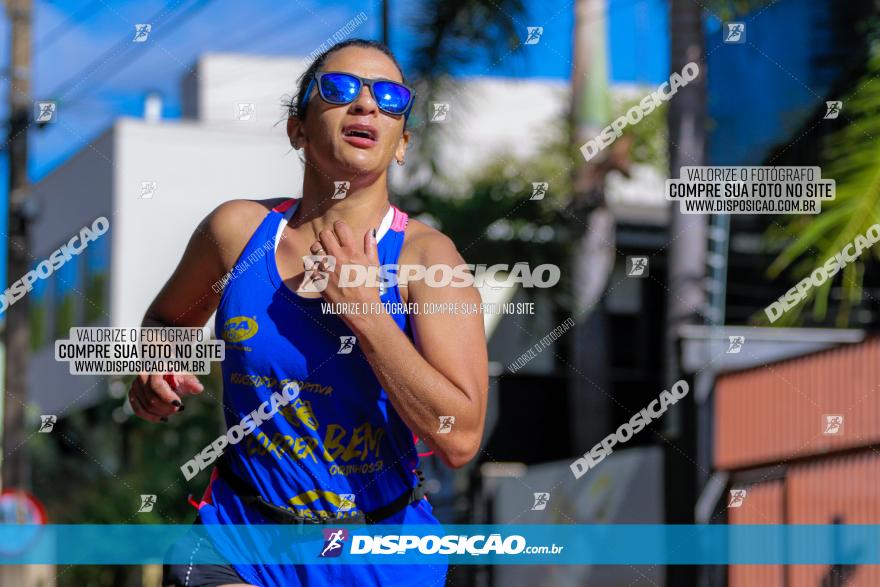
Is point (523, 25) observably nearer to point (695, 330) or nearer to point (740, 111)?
point (695, 330)

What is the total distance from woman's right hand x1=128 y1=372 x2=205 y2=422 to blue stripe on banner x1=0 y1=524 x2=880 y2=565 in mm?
290

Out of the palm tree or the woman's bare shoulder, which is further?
the palm tree

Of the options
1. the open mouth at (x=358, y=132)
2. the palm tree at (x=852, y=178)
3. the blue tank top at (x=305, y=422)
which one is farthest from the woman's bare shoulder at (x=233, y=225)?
the palm tree at (x=852, y=178)

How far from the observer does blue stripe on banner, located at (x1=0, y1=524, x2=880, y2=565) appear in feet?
9.15

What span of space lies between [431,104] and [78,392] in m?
8.27

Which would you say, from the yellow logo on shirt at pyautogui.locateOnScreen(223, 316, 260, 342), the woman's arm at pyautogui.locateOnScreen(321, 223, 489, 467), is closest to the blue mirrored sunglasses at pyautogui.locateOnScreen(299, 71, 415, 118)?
the woman's arm at pyautogui.locateOnScreen(321, 223, 489, 467)

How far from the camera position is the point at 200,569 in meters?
2.78

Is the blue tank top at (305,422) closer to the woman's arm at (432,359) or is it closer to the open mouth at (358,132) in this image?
the woman's arm at (432,359)

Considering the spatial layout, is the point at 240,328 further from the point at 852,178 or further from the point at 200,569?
the point at 852,178

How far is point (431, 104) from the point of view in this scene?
26.8 ft

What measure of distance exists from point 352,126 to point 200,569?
105 centimetres

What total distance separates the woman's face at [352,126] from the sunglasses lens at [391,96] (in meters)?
0.02

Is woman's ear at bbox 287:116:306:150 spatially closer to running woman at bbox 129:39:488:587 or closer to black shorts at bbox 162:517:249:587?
running woman at bbox 129:39:488:587

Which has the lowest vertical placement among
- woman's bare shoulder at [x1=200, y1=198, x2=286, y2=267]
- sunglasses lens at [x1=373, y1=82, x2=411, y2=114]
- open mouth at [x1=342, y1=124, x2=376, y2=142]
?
woman's bare shoulder at [x1=200, y1=198, x2=286, y2=267]
